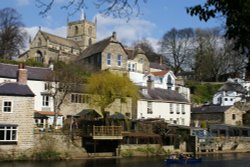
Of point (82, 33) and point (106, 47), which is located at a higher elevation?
point (82, 33)

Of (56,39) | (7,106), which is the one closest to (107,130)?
(7,106)

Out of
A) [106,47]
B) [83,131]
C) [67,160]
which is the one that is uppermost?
[106,47]

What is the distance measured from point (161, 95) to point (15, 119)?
90.6 feet

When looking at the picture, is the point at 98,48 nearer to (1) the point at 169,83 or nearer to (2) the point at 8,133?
(1) the point at 169,83

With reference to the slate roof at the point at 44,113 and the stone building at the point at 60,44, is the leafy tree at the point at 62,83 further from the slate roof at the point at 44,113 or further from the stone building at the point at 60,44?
the stone building at the point at 60,44

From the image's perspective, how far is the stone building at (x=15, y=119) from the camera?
134 feet

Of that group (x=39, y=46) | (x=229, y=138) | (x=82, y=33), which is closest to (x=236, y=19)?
(x=229, y=138)

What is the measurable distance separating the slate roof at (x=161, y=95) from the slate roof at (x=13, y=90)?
69.2 feet

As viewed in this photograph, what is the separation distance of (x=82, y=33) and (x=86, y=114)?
276 feet

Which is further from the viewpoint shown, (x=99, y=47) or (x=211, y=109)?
(x=211, y=109)

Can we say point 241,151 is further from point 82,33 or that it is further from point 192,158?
point 82,33

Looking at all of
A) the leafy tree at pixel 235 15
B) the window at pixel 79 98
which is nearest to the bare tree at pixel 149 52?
the window at pixel 79 98

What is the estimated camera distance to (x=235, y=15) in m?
9.47

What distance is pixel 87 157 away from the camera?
45.6m
